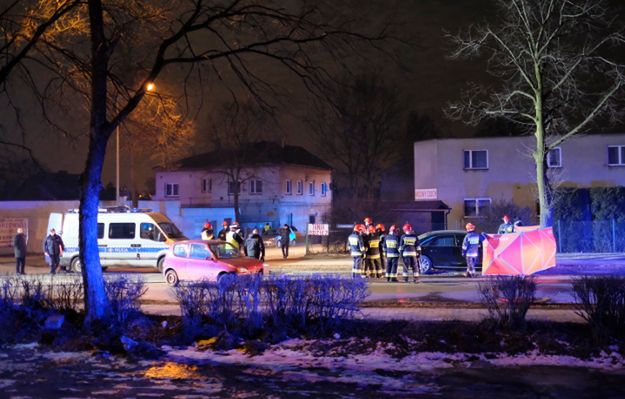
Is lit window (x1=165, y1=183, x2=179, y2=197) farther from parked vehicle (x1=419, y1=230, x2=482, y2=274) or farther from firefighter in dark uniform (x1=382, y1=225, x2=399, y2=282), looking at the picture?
firefighter in dark uniform (x1=382, y1=225, x2=399, y2=282)

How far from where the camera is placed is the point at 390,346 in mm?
8820

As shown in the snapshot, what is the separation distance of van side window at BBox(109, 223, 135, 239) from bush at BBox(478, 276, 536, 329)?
1543 cm

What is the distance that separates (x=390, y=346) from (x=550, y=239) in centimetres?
1203

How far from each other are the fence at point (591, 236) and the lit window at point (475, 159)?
1024cm

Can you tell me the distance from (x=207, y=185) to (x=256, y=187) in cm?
485

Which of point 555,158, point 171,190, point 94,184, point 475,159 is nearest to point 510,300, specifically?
point 94,184

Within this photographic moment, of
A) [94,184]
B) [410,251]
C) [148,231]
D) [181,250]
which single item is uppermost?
[94,184]

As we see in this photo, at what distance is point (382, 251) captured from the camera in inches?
770

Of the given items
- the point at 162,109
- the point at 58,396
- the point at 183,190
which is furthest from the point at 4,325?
the point at 183,190

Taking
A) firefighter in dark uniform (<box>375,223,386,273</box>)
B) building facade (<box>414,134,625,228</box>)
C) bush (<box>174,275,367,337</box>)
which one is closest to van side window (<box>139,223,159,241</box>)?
firefighter in dark uniform (<box>375,223,386,273</box>)

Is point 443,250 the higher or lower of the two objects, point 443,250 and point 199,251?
the lower

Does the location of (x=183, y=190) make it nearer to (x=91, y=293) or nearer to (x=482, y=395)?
(x=91, y=293)

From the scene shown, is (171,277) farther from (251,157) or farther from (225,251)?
(251,157)

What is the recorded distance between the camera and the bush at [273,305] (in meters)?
9.60
